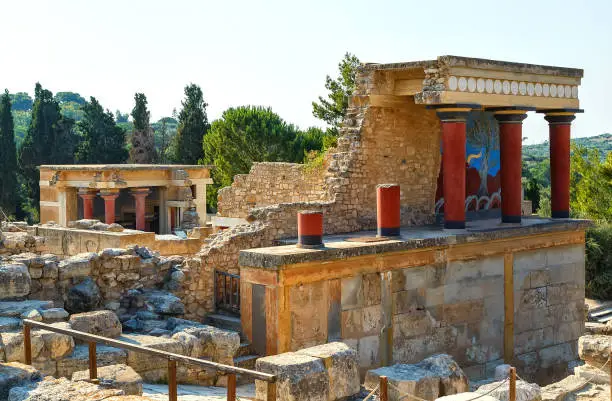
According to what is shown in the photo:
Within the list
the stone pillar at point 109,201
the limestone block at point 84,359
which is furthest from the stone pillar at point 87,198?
the limestone block at point 84,359

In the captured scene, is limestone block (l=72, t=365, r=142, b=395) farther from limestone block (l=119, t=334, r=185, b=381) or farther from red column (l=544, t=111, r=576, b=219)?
red column (l=544, t=111, r=576, b=219)

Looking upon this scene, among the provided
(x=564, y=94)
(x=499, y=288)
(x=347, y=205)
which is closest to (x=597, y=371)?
(x=499, y=288)

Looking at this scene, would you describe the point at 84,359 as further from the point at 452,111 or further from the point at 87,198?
the point at 87,198

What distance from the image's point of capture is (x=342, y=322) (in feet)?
37.4

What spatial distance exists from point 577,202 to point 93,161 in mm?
26620

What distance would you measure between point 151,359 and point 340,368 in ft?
7.09

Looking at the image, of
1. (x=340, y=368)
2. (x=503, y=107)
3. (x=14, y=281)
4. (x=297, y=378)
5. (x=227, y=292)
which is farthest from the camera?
(x=503, y=107)

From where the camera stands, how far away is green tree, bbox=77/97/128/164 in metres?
46.5

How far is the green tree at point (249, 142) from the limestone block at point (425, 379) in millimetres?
31728

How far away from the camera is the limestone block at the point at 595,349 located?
10.8 m

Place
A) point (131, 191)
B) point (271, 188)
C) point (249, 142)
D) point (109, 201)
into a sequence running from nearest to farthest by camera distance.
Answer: point (271, 188), point (109, 201), point (131, 191), point (249, 142)

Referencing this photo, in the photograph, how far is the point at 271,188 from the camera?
17.2m

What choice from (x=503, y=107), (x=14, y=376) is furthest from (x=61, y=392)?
(x=503, y=107)

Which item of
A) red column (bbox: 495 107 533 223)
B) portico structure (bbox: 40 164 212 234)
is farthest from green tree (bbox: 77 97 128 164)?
red column (bbox: 495 107 533 223)
